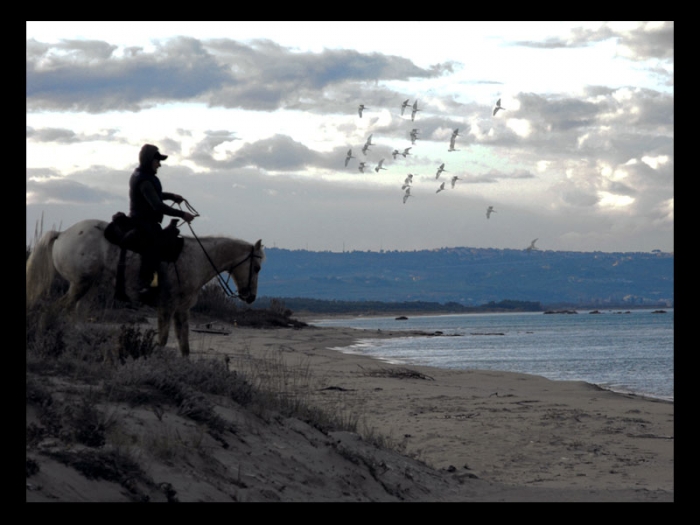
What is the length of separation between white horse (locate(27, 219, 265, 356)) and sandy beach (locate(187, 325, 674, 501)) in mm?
719

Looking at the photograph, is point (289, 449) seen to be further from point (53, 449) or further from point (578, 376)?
point (578, 376)

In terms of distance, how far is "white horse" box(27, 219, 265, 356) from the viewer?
11.5m

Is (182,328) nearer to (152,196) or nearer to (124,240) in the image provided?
(124,240)

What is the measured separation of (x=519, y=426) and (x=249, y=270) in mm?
4431

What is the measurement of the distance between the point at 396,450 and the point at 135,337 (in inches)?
120

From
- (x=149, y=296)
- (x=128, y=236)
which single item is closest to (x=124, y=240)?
(x=128, y=236)

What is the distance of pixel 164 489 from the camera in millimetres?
6312

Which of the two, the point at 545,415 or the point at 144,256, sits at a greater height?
the point at 144,256

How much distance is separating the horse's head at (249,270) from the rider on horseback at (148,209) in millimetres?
1408

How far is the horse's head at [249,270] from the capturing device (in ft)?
41.4

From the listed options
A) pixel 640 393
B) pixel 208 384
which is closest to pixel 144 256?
pixel 208 384

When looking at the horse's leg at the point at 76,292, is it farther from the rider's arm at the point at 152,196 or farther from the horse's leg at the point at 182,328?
the rider's arm at the point at 152,196

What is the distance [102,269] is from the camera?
1156cm
